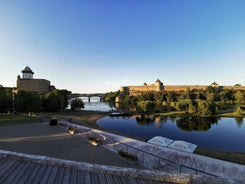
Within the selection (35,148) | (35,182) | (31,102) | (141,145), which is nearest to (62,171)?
(35,182)

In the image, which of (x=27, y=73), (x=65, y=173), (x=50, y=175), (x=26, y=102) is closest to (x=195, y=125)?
(x=26, y=102)

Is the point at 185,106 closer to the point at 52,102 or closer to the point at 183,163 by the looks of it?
the point at 52,102

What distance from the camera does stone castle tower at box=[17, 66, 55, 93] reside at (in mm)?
124037

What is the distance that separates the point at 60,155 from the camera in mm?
14836

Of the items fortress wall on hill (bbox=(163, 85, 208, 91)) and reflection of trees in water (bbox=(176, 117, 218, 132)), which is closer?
reflection of trees in water (bbox=(176, 117, 218, 132))

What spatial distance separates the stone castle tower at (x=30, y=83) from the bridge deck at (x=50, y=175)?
403 feet

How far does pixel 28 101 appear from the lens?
63375 mm

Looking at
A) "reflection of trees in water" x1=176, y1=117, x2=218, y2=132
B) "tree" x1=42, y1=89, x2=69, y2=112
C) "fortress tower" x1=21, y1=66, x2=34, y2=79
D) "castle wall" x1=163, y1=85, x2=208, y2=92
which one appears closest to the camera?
"reflection of trees in water" x1=176, y1=117, x2=218, y2=132

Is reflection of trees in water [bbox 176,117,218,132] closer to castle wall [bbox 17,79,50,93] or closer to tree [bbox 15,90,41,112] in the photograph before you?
tree [bbox 15,90,41,112]

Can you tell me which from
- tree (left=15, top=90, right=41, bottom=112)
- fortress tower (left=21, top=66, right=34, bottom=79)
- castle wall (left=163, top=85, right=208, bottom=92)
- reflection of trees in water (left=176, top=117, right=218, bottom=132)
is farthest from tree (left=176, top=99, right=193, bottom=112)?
castle wall (left=163, top=85, right=208, bottom=92)

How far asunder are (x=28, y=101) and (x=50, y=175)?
2444 inches

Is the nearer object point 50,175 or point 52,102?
point 50,175

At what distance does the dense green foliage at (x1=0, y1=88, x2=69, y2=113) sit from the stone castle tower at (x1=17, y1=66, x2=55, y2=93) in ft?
151

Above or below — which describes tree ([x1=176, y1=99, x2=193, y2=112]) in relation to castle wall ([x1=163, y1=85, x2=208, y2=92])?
below
